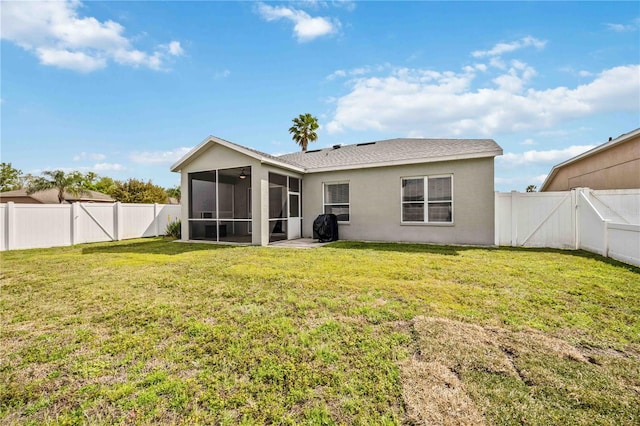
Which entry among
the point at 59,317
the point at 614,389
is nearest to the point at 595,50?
the point at 614,389

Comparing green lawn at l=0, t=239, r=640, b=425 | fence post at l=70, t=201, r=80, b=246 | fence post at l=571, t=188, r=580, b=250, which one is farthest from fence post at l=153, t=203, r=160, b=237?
fence post at l=571, t=188, r=580, b=250

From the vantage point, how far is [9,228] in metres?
10.2

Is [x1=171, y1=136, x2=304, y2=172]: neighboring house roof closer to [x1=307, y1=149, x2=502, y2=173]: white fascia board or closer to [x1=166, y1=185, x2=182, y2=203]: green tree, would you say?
[x1=307, y1=149, x2=502, y2=173]: white fascia board

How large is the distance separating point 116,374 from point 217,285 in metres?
2.63

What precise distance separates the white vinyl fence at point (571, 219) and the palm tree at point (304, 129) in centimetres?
1766

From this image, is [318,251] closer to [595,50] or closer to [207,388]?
[207,388]

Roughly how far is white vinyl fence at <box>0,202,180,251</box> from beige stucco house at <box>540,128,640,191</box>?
20.3m

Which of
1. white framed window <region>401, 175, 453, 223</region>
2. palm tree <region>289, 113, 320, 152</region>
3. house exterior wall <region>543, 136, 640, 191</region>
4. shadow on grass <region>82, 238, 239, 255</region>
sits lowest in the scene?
shadow on grass <region>82, 238, 239, 255</region>

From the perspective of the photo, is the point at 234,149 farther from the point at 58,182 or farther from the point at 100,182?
the point at 100,182

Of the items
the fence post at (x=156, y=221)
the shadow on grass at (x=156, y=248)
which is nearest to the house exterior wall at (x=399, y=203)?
the shadow on grass at (x=156, y=248)

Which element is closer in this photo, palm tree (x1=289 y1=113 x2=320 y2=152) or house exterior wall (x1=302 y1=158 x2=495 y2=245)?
house exterior wall (x1=302 y1=158 x2=495 y2=245)

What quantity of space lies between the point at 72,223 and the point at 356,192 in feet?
40.2

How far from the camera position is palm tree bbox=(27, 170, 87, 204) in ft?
66.6

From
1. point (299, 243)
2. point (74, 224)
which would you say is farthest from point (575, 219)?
point (74, 224)
